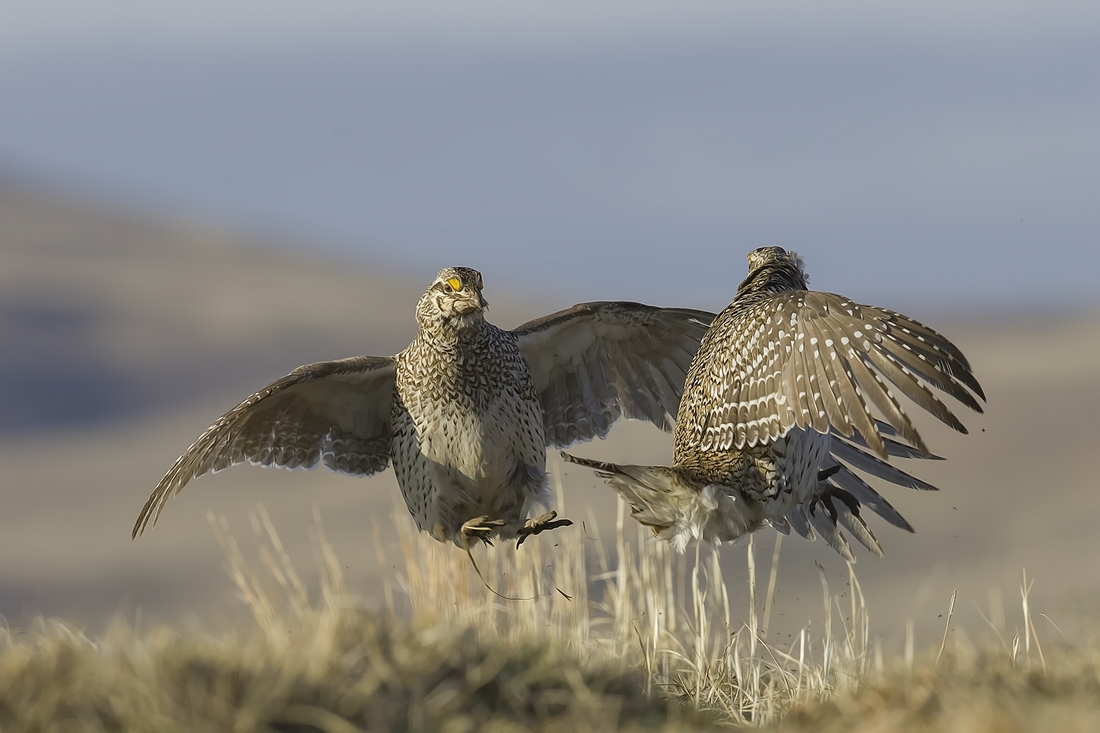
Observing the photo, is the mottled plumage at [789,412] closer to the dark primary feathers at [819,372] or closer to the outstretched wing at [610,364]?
the dark primary feathers at [819,372]

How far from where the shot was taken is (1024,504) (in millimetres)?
25516

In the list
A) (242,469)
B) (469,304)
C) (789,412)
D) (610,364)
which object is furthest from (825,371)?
(242,469)

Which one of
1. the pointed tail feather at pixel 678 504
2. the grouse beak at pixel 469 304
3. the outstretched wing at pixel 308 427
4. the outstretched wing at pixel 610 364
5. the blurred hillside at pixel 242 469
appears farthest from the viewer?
the blurred hillside at pixel 242 469

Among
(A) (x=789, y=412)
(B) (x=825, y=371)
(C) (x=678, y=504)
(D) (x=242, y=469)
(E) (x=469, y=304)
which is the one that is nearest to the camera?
(B) (x=825, y=371)

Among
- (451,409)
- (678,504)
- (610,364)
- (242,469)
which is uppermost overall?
(610,364)

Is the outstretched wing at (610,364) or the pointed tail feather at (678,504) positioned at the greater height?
the outstretched wing at (610,364)

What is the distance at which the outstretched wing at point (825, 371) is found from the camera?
5.03 meters

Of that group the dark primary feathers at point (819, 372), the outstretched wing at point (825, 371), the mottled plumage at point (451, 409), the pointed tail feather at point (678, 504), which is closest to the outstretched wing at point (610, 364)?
the mottled plumage at point (451, 409)

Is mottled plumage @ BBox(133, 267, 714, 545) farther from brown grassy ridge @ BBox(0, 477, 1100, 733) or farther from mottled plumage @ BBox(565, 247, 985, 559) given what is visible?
brown grassy ridge @ BBox(0, 477, 1100, 733)

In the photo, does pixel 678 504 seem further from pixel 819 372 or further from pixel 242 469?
pixel 242 469

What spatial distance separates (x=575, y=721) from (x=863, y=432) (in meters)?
2.12

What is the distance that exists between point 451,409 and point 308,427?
3.65 ft

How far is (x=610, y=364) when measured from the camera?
26.0 ft

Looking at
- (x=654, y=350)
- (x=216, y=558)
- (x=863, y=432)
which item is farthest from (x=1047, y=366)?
(x=863, y=432)
